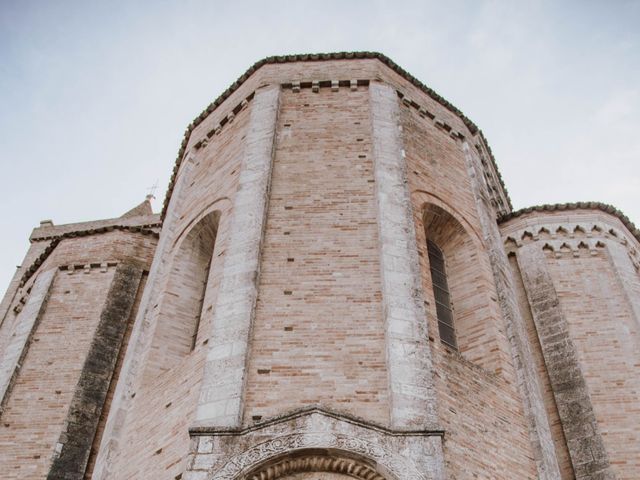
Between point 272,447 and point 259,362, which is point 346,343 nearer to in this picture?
point 259,362

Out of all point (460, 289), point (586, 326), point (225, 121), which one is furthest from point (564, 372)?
point (225, 121)

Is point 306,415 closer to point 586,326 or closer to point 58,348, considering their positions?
point 586,326

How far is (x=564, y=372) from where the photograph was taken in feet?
34.7

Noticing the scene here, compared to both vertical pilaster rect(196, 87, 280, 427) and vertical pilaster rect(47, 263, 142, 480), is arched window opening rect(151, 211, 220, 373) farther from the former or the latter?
vertical pilaster rect(47, 263, 142, 480)

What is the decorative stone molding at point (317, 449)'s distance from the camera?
6.29 metres

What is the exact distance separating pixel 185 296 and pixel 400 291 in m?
3.63

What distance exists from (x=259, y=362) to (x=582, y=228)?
7.69 m

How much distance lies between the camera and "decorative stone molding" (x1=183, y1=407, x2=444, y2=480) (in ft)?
20.6

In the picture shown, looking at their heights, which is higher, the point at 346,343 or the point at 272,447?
the point at 346,343

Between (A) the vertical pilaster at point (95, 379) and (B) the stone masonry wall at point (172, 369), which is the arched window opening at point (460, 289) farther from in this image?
(A) the vertical pilaster at point (95, 379)

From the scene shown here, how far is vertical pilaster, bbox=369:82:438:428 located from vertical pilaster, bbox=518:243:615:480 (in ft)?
12.0

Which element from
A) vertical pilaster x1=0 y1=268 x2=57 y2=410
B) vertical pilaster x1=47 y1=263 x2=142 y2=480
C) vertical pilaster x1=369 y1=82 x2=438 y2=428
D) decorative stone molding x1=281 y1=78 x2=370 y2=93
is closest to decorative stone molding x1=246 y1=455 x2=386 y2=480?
vertical pilaster x1=369 y1=82 x2=438 y2=428

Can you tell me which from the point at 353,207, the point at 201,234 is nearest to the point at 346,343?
the point at 353,207

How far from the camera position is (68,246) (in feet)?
44.2
